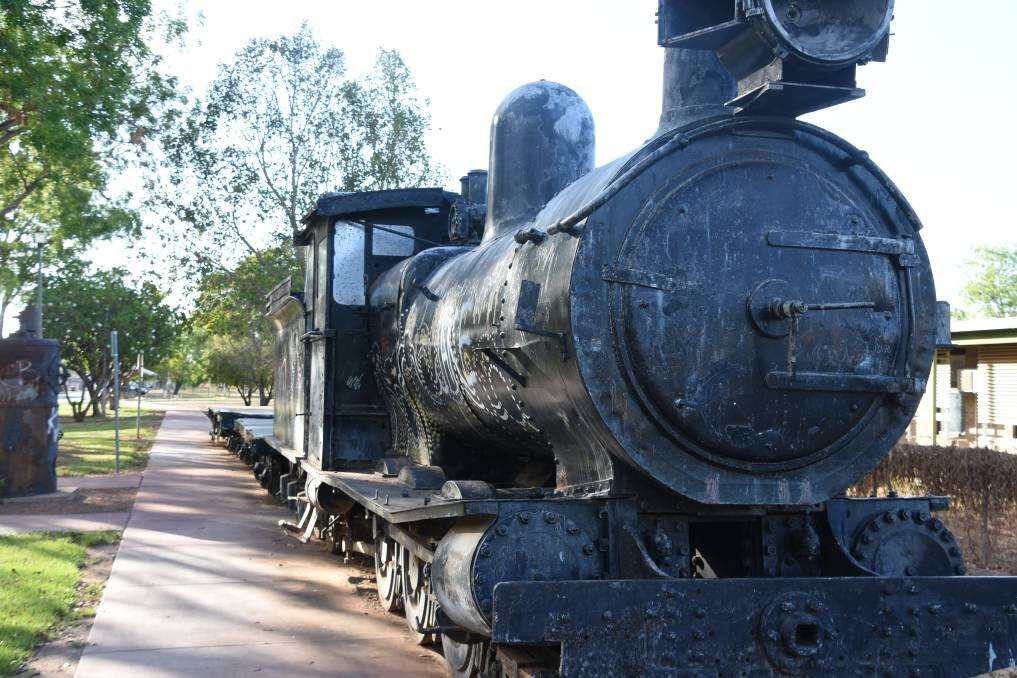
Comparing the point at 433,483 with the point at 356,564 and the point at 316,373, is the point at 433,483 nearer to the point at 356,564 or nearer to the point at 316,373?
the point at 316,373

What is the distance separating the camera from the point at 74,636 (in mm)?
6383

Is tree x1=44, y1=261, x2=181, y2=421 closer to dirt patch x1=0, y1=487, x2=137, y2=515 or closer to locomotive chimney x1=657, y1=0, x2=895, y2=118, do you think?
dirt patch x1=0, y1=487, x2=137, y2=515

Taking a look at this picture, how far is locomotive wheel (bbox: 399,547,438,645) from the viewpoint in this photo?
5.70 meters

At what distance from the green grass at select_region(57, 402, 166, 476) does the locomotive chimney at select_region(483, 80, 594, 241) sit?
41.6ft

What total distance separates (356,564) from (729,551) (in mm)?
4933

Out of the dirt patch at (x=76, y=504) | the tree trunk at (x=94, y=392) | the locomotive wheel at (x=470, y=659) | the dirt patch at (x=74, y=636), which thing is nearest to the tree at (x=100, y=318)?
the tree trunk at (x=94, y=392)

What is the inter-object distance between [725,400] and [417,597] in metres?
2.71

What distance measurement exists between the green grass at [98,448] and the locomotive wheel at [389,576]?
11013 millimetres

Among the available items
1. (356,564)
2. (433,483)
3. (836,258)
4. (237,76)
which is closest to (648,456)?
(836,258)

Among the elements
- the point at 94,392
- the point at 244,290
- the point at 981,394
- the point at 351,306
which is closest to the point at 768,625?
the point at 351,306

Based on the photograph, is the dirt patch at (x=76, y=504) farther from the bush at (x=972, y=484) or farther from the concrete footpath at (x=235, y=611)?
the bush at (x=972, y=484)

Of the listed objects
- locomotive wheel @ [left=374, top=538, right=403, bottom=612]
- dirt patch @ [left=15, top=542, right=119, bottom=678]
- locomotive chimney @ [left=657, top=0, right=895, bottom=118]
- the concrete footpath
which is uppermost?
locomotive chimney @ [left=657, top=0, right=895, bottom=118]

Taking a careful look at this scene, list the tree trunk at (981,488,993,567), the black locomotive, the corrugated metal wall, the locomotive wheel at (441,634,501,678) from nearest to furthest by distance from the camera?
the black locomotive < the locomotive wheel at (441,634,501,678) < the tree trunk at (981,488,993,567) < the corrugated metal wall

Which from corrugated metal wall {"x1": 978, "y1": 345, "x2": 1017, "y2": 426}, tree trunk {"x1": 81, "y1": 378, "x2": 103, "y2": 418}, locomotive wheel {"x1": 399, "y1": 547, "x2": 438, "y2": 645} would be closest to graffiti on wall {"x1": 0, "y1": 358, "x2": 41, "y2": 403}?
locomotive wheel {"x1": 399, "y1": 547, "x2": 438, "y2": 645}
